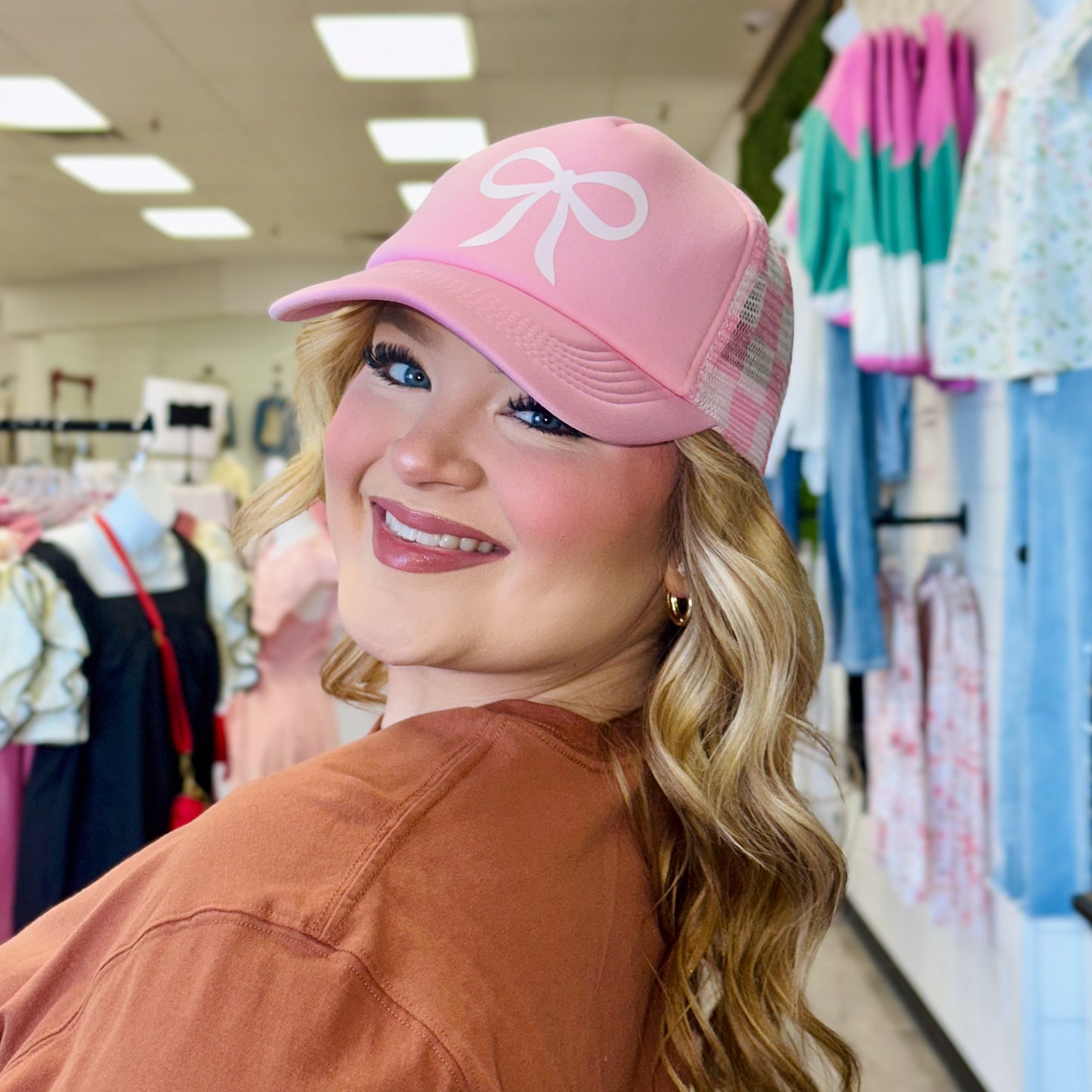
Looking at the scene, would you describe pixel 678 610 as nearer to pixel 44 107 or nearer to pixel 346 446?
pixel 346 446

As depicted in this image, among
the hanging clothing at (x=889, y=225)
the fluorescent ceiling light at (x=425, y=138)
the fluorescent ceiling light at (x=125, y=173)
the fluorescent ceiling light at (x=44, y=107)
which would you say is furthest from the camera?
the fluorescent ceiling light at (x=125, y=173)

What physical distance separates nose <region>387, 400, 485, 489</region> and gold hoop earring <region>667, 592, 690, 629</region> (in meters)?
0.20

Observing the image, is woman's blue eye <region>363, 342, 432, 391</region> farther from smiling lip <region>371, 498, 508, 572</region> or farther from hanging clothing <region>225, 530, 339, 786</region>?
hanging clothing <region>225, 530, 339, 786</region>

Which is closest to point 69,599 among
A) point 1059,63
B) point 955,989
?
point 1059,63

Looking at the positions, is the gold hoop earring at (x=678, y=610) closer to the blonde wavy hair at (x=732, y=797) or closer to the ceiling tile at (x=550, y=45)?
the blonde wavy hair at (x=732, y=797)

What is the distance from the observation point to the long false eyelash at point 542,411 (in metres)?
0.76

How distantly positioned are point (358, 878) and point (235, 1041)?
3.7 inches

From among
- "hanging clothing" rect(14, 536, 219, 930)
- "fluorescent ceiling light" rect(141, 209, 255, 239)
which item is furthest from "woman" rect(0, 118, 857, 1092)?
"fluorescent ceiling light" rect(141, 209, 255, 239)

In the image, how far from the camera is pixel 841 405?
262 centimetres

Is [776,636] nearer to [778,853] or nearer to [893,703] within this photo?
[778,853]

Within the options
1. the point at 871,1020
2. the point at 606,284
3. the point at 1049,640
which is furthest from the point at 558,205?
the point at 871,1020

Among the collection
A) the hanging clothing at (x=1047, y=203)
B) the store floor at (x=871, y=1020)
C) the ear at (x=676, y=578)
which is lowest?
the store floor at (x=871, y=1020)

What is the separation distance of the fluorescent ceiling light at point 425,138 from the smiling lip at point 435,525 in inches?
215

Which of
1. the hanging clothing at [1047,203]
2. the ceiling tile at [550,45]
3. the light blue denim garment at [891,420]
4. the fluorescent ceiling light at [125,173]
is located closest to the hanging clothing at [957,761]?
the light blue denim garment at [891,420]
